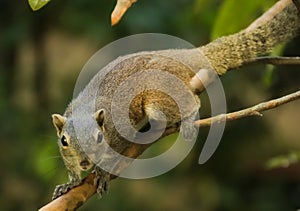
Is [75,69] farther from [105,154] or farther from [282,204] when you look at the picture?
[105,154]

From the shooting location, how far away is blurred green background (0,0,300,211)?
2369 mm

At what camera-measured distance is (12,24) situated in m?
2.55

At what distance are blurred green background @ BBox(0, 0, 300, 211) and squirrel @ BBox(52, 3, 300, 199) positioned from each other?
841mm

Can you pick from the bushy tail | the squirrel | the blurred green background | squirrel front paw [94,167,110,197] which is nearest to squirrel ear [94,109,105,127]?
the squirrel

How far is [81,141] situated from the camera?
4.13 ft

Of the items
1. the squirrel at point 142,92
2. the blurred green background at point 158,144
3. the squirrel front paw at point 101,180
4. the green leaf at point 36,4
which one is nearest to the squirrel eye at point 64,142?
the squirrel at point 142,92

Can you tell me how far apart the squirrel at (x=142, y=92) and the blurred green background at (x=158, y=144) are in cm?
84

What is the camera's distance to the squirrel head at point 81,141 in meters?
1.25

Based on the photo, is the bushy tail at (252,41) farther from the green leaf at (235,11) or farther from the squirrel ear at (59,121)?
the squirrel ear at (59,121)

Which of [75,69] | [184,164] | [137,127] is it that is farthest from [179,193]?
[137,127]

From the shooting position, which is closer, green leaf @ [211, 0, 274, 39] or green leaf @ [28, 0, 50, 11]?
green leaf @ [28, 0, 50, 11]

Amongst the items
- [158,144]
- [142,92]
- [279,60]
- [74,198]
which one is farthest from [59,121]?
[158,144]

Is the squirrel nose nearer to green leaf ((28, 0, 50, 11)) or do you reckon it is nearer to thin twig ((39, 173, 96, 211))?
thin twig ((39, 173, 96, 211))

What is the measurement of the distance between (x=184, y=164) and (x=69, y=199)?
1632mm
